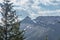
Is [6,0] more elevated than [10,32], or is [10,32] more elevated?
[6,0]

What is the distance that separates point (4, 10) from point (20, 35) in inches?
153

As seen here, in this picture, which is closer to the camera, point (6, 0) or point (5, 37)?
point (5, 37)

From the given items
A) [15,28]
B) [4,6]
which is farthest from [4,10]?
[15,28]

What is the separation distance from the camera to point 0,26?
33.7 meters

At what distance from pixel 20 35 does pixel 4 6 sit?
4260mm

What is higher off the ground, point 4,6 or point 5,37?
point 4,6

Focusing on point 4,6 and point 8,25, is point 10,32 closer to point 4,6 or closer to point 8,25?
point 8,25

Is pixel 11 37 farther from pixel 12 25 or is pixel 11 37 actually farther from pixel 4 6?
pixel 4 6

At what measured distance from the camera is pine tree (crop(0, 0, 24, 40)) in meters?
32.9

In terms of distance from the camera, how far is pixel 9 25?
33.8 m

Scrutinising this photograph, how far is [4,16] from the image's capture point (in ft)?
113

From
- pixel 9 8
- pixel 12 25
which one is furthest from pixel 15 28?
pixel 9 8

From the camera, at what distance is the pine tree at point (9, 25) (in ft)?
108

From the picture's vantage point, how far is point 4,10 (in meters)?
34.5
